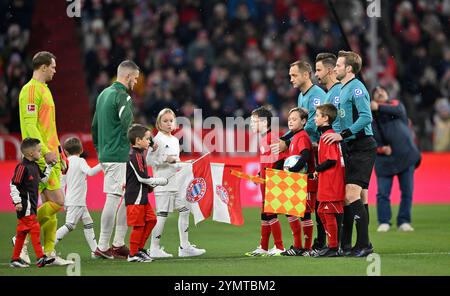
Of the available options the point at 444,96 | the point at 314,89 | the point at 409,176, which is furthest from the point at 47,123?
the point at 444,96

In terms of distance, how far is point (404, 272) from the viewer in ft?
32.7

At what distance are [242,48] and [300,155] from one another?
1371 cm

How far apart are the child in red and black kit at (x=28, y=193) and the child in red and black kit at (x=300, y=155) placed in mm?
2608

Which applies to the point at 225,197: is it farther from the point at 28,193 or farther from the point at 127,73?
the point at 28,193

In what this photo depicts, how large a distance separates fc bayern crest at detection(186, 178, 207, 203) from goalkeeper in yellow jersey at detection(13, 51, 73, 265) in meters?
1.61

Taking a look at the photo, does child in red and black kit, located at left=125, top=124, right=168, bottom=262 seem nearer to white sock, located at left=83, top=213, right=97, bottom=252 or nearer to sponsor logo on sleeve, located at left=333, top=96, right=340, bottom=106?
white sock, located at left=83, top=213, right=97, bottom=252

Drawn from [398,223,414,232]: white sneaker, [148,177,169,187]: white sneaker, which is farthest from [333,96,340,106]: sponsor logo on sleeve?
[398,223,414,232]: white sneaker

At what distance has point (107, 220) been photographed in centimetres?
1162

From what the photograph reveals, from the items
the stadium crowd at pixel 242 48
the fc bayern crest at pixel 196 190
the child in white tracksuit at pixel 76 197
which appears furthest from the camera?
the stadium crowd at pixel 242 48

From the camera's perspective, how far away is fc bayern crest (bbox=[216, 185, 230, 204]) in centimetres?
1226

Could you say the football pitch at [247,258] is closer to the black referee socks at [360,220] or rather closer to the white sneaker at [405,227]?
the white sneaker at [405,227]

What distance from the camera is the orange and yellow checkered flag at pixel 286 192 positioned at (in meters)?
11.3

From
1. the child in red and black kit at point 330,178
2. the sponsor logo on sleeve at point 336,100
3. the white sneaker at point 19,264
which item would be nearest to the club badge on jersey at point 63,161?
the white sneaker at point 19,264
